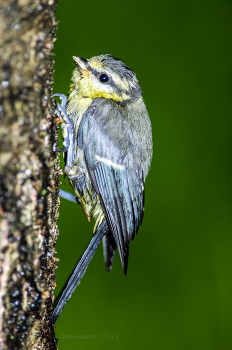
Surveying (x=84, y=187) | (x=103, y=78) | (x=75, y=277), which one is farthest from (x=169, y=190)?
(x=75, y=277)

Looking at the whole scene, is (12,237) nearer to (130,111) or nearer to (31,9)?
(31,9)

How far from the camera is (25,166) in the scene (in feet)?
2.15

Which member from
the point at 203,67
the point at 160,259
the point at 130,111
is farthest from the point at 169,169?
the point at 130,111

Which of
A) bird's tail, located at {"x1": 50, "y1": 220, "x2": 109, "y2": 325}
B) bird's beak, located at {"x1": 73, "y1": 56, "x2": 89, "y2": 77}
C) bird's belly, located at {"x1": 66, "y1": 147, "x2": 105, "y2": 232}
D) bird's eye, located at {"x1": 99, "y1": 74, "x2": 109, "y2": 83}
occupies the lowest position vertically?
bird's tail, located at {"x1": 50, "y1": 220, "x2": 109, "y2": 325}

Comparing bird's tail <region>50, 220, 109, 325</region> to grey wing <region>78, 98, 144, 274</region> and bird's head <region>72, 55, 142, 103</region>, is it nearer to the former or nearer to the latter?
grey wing <region>78, 98, 144, 274</region>

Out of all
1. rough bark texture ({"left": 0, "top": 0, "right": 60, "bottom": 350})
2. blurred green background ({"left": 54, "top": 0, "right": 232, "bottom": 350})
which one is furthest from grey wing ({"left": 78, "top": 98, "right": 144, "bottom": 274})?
blurred green background ({"left": 54, "top": 0, "right": 232, "bottom": 350})

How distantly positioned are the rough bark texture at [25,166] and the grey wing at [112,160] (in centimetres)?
35

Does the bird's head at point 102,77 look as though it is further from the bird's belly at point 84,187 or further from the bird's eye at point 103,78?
the bird's belly at point 84,187

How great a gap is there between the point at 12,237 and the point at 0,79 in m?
0.35

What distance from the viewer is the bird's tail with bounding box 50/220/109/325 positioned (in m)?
0.91

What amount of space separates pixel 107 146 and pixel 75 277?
1.63 ft

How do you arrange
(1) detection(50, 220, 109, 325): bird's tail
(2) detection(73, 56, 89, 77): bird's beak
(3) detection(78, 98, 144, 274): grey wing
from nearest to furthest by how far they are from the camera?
(1) detection(50, 220, 109, 325): bird's tail < (3) detection(78, 98, 144, 274): grey wing < (2) detection(73, 56, 89, 77): bird's beak

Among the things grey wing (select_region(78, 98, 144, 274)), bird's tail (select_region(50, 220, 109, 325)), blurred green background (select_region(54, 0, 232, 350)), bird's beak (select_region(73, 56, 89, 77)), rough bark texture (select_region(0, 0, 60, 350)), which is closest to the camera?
rough bark texture (select_region(0, 0, 60, 350))

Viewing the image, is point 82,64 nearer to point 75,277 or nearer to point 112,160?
point 112,160
